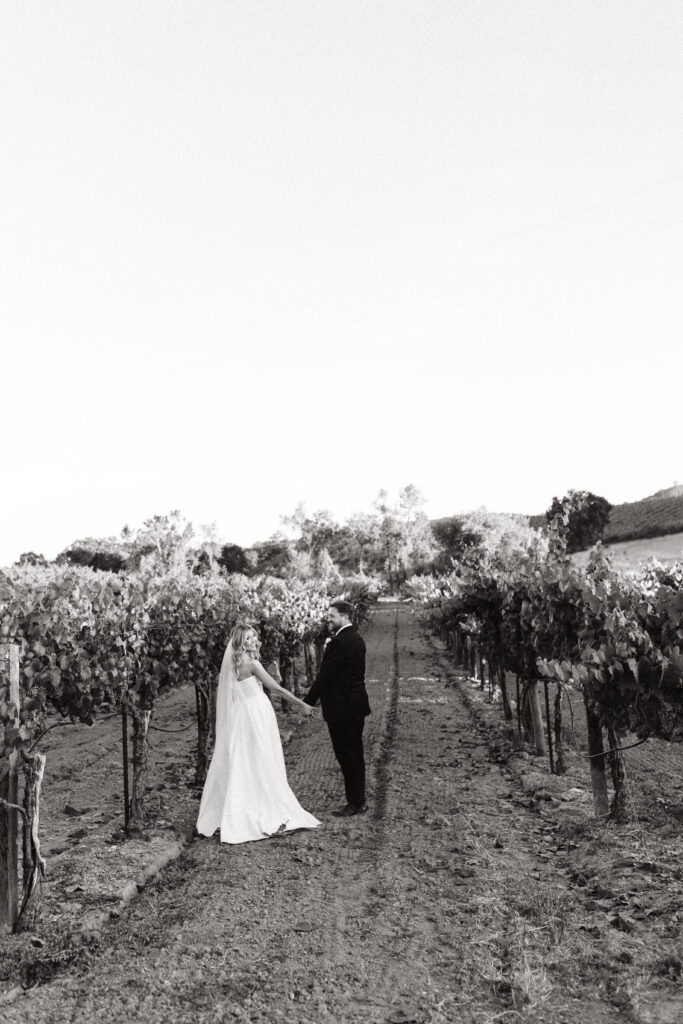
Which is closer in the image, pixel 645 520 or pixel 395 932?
pixel 395 932

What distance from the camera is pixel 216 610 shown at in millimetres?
10438

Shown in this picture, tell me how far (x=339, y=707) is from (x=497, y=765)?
3.54 metres

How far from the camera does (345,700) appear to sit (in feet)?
24.7

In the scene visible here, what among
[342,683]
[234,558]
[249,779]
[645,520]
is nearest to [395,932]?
[249,779]

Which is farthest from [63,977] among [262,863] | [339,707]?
[339,707]

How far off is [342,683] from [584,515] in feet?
216

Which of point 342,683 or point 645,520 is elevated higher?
point 645,520

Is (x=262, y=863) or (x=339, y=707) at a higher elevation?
(x=339, y=707)

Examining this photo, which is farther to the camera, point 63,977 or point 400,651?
point 400,651

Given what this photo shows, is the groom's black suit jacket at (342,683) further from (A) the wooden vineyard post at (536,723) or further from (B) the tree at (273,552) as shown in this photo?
(B) the tree at (273,552)

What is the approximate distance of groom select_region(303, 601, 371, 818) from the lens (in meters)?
7.54

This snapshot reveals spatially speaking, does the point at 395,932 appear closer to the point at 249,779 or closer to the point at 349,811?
the point at 249,779

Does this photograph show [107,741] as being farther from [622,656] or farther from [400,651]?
[400,651]

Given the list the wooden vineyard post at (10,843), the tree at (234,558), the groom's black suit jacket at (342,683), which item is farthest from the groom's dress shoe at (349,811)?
the tree at (234,558)
